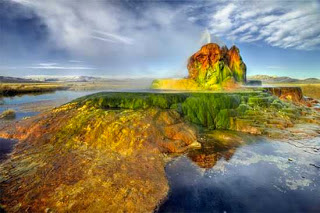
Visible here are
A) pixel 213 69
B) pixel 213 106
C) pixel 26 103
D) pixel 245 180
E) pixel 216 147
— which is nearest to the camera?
pixel 245 180

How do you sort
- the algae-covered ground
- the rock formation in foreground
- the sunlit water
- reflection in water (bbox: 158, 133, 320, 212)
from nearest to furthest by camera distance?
reflection in water (bbox: 158, 133, 320, 212) → the algae-covered ground → the rock formation in foreground → the sunlit water

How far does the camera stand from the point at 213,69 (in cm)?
1961

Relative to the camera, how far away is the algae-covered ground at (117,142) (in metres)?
5.34

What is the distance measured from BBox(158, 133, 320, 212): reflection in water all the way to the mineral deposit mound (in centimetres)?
1155

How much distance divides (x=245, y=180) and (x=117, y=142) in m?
6.17

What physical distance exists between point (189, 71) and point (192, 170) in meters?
16.2

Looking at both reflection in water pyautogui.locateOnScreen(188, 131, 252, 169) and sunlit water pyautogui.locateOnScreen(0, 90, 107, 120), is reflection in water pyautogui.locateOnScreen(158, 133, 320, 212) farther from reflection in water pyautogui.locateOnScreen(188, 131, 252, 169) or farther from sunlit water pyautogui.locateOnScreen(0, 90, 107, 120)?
sunlit water pyautogui.locateOnScreen(0, 90, 107, 120)

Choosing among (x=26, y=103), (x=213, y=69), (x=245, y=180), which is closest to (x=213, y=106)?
(x=213, y=69)

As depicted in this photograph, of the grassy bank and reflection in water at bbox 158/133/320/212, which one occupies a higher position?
the grassy bank

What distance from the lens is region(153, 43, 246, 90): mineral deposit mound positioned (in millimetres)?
19422

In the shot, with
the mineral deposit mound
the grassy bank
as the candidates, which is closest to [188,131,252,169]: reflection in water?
the grassy bank

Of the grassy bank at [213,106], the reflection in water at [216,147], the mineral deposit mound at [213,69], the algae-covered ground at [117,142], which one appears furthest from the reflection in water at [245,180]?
the mineral deposit mound at [213,69]

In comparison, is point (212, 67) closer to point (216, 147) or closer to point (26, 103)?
point (216, 147)

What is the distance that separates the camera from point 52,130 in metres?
10.8
